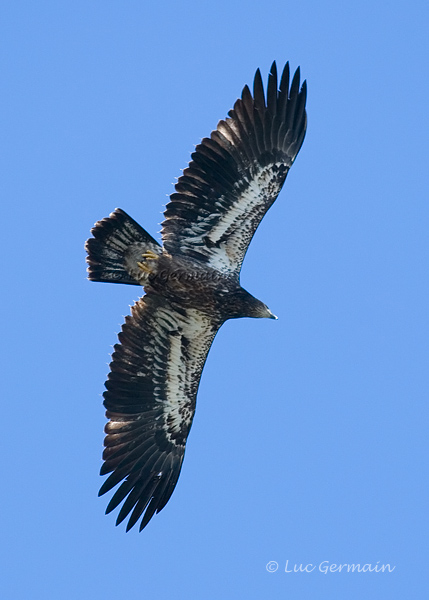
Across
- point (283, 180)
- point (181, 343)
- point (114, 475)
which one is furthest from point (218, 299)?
point (114, 475)

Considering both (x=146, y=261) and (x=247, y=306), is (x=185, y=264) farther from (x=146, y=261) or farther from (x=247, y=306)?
(x=247, y=306)

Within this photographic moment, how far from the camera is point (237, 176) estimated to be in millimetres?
12523

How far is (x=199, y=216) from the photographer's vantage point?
12.6m

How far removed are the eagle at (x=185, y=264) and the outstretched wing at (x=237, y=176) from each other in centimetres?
1

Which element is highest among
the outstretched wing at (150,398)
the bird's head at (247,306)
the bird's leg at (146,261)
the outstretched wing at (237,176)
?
the outstretched wing at (237,176)

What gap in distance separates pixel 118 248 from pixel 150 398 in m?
1.78

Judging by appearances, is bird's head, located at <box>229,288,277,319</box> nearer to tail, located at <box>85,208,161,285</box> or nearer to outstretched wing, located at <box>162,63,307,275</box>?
outstretched wing, located at <box>162,63,307,275</box>

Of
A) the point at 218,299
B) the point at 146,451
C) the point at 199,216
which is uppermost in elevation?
the point at 199,216

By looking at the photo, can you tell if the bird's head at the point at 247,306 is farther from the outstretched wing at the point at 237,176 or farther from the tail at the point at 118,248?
the tail at the point at 118,248

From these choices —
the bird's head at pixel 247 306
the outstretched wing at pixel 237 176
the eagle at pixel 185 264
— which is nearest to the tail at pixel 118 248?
the eagle at pixel 185 264

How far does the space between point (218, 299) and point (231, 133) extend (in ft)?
6.08

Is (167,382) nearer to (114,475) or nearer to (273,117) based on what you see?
(114,475)

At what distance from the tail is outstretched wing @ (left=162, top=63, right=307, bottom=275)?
0.29 m

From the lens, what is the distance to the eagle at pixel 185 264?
41.0ft
